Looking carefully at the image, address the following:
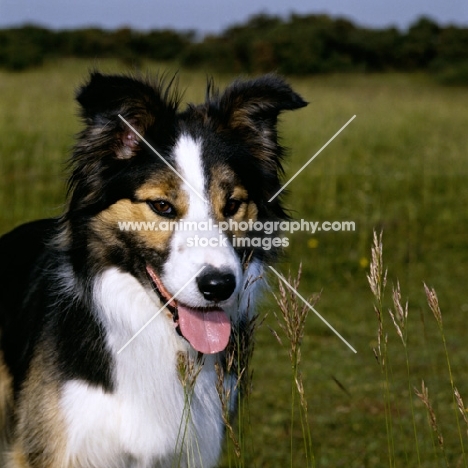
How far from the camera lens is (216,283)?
9.96 feet

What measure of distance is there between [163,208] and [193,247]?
0.35m

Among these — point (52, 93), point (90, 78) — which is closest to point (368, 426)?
point (90, 78)

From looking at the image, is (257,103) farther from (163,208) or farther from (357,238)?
(357,238)

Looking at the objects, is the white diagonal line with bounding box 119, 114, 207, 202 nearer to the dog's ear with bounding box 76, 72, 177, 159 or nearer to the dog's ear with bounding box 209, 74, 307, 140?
the dog's ear with bounding box 76, 72, 177, 159

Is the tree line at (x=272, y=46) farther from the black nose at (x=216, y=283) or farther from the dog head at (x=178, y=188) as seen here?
the black nose at (x=216, y=283)

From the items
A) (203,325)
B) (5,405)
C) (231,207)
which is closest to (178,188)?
(231,207)

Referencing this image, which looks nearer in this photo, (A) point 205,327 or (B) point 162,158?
(A) point 205,327

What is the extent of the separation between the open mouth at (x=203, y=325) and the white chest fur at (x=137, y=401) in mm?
191

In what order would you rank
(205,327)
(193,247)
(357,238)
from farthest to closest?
1. (357,238)
2. (205,327)
3. (193,247)

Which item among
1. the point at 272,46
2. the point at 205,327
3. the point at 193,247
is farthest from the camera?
the point at 272,46

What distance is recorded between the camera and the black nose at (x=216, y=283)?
9.95ft

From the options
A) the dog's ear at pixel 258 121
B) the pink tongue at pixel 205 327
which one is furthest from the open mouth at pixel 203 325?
the dog's ear at pixel 258 121

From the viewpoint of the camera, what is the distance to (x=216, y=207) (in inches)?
134

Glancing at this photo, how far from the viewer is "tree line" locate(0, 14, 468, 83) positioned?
1825cm
